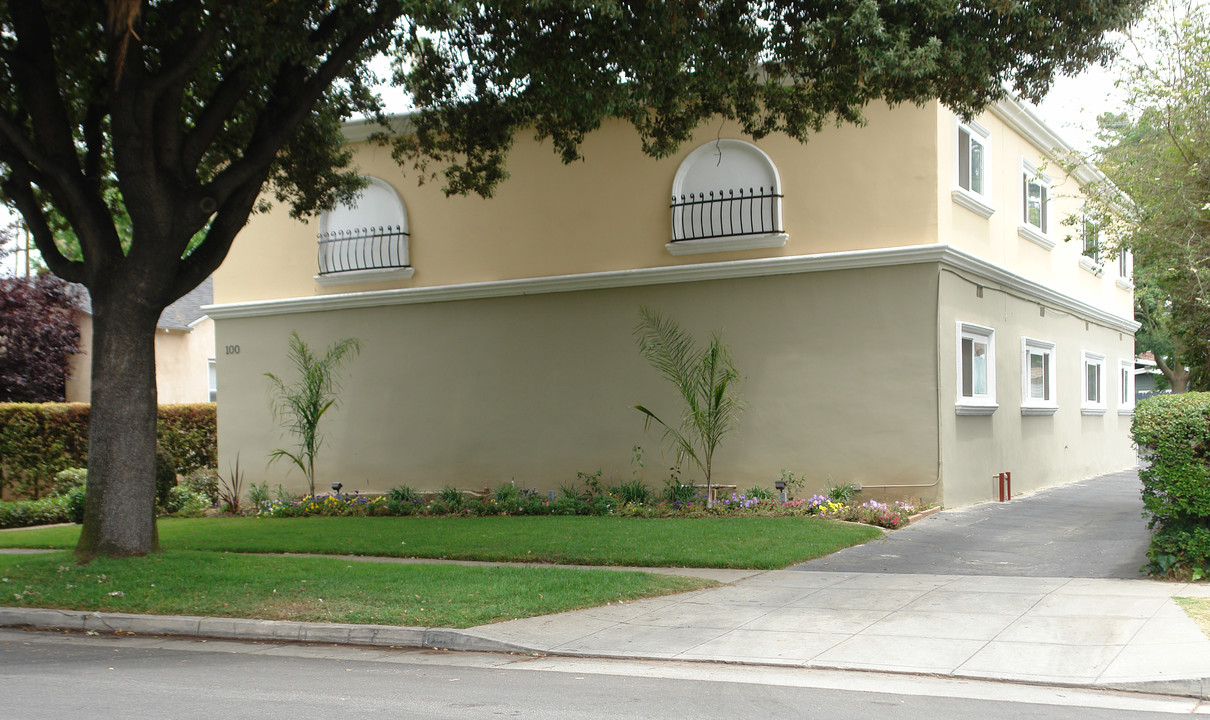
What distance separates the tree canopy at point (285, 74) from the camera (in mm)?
10000

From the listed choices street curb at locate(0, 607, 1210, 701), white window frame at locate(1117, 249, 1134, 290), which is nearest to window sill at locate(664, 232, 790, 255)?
street curb at locate(0, 607, 1210, 701)

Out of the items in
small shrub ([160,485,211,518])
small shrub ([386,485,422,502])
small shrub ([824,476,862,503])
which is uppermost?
small shrub ([824,476,862,503])

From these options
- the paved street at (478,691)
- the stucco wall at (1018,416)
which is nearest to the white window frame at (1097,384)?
the stucco wall at (1018,416)

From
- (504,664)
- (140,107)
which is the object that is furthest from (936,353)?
(140,107)

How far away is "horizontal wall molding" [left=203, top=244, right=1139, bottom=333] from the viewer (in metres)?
14.6

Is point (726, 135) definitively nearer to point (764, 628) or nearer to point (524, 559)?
point (524, 559)

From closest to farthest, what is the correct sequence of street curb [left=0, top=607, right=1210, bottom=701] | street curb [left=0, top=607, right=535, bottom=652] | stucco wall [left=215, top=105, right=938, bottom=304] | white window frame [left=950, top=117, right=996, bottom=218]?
street curb [left=0, top=607, right=1210, bottom=701]
street curb [left=0, top=607, right=535, bottom=652]
stucco wall [left=215, top=105, right=938, bottom=304]
white window frame [left=950, top=117, right=996, bottom=218]

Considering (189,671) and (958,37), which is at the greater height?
(958,37)

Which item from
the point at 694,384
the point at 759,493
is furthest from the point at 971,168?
the point at 759,493

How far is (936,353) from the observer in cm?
1425

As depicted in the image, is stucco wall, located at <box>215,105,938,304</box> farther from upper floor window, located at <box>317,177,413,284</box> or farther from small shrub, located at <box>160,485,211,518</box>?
small shrub, located at <box>160,485,211,518</box>

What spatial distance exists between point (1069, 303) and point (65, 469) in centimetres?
2090

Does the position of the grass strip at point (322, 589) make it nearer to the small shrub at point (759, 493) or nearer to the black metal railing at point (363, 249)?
the small shrub at point (759, 493)

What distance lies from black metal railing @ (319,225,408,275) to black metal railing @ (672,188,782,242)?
17.2 feet
